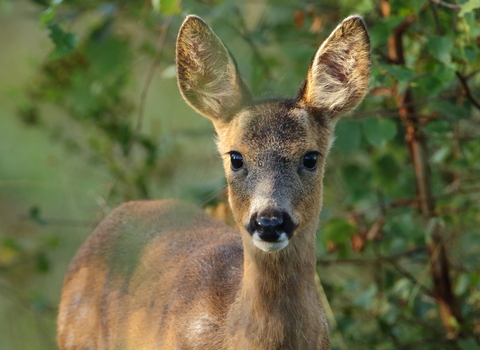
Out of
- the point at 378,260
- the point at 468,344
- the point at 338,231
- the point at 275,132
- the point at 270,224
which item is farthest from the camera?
the point at 378,260

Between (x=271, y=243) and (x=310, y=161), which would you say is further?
(x=310, y=161)

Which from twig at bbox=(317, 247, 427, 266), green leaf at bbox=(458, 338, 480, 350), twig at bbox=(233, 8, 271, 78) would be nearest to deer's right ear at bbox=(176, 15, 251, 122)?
twig at bbox=(233, 8, 271, 78)

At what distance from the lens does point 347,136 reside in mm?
4328

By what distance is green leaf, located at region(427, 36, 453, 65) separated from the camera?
12.5 ft

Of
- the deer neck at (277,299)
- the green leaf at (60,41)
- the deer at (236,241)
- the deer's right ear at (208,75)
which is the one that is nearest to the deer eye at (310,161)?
the deer at (236,241)

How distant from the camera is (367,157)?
21.5 ft

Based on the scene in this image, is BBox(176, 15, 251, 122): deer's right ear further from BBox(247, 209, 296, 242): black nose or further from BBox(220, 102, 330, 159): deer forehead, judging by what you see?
BBox(247, 209, 296, 242): black nose

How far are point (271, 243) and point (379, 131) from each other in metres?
1.47

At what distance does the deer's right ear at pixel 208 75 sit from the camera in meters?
3.65

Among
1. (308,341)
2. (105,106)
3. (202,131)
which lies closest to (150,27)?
(105,106)

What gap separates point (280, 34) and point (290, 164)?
6.90 feet

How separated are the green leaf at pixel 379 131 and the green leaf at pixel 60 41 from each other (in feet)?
5.65

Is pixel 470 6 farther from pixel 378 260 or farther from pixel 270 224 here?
pixel 378 260

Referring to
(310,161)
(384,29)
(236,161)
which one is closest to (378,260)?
(384,29)
